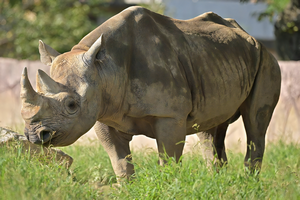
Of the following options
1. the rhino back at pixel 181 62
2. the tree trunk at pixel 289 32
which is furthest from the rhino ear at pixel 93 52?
the tree trunk at pixel 289 32

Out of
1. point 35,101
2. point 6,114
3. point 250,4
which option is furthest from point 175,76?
point 250,4

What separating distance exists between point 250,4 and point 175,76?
622 inches

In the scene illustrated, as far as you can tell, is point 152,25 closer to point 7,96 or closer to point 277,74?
point 277,74

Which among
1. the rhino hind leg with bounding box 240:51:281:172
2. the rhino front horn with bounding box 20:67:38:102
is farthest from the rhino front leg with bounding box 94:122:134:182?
the rhino hind leg with bounding box 240:51:281:172

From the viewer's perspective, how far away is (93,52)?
3965mm

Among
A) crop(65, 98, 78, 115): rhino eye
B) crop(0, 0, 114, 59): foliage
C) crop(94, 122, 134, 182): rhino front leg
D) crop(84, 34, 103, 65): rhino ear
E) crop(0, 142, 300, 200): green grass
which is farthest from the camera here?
crop(0, 0, 114, 59): foliage

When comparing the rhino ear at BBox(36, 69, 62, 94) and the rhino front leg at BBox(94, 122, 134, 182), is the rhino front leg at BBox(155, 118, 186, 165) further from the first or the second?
the rhino ear at BBox(36, 69, 62, 94)

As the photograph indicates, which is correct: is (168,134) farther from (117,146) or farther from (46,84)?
(46,84)

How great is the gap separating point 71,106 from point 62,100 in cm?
9

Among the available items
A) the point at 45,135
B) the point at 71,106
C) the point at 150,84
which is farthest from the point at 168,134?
the point at 45,135

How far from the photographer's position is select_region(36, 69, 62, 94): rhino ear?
3750 millimetres

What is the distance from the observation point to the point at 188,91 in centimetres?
449

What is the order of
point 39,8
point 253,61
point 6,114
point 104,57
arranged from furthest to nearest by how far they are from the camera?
point 39,8, point 6,114, point 253,61, point 104,57

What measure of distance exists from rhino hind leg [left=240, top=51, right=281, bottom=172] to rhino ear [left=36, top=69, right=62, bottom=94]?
2517mm
